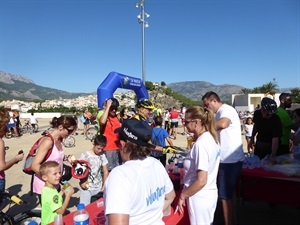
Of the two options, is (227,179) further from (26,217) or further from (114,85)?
(114,85)

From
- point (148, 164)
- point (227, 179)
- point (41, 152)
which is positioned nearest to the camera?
point (148, 164)

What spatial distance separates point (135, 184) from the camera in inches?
51.9

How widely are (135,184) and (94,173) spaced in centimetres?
225

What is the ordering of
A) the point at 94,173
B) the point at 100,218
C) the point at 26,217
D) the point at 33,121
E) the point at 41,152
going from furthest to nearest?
the point at 33,121
the point at 94,173
the point at 26,217
the point at 41,152
the point at 100,218

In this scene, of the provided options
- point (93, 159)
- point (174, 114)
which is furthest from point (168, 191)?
point (174, 114)

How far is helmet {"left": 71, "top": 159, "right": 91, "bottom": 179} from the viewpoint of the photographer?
3.15 meters

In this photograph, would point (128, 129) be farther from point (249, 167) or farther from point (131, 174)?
point (249, 167)

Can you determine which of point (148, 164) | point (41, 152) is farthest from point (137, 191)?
point (41, 152)

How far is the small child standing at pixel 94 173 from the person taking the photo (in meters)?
3.38

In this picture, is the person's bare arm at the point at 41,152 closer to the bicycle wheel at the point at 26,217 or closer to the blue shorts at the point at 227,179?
the bicycle wheel at the point at 26,217

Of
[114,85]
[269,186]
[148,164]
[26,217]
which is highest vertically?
[114,85]

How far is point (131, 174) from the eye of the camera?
1.33m

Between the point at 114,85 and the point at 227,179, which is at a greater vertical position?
the point at 114,85

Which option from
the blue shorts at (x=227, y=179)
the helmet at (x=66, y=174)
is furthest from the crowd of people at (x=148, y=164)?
the helmet at (x=66, y=174)
